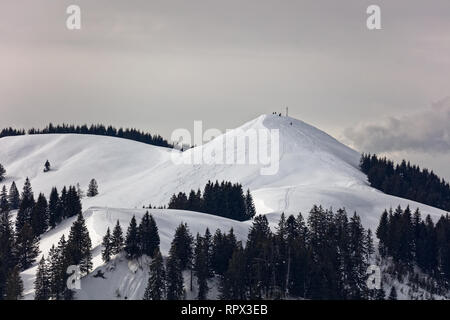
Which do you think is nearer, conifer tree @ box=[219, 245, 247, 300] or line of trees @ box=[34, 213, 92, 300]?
line of trees @ box=[34, 213, 92, 300]

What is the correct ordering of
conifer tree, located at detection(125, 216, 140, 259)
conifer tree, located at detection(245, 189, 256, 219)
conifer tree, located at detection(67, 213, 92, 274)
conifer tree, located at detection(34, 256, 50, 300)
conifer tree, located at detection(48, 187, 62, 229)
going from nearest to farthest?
conifer tree, located at detection(34, 256, 50, 300) → conifer tree, located at detection(67, 213, 92, 274) → conifer tree, located at detection(125, 216, 140, 259) → conifer tree, located at detection(48, 187, 62, 229) → conifer tree, located at detection(245, 189, 256, 219)

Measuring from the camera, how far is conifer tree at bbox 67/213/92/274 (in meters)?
111

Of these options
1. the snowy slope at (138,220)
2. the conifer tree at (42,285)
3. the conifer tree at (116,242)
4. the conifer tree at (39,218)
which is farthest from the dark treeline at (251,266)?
the conifer tree at (39,218)

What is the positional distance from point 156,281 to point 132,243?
30.2 feet

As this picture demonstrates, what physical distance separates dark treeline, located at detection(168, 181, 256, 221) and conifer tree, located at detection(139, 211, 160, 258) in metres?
47.4

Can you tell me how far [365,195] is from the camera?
7131 inches

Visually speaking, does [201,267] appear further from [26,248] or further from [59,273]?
[26,248]

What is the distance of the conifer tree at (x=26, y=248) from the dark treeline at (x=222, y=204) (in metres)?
43.2

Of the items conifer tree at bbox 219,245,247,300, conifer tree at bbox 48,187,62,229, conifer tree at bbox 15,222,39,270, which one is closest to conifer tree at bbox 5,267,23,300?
conifer tree at bbox 15,222,39,270

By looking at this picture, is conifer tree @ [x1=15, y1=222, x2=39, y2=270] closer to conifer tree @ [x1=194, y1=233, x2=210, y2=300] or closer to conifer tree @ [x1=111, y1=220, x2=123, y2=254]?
conifer tree @ [x1=111, y1=220, x2=123, y2=254]

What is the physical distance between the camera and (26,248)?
413 ft

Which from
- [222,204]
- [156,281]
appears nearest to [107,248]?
[156,281]
